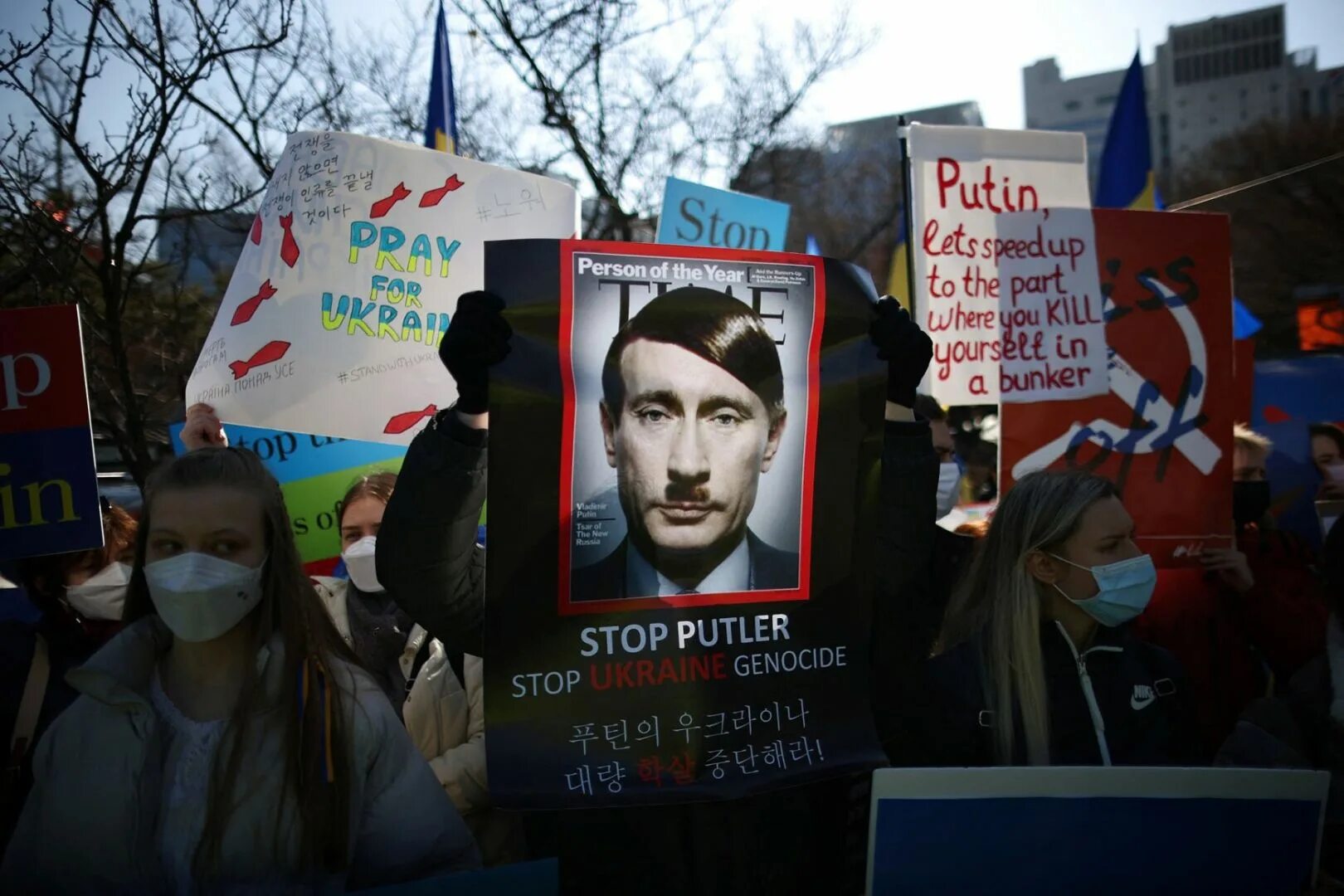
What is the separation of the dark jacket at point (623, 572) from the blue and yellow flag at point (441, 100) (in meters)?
3.34

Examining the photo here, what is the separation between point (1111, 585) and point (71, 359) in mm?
2621

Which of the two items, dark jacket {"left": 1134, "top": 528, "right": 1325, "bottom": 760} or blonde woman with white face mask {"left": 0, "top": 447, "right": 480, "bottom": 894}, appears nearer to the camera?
blonde woman with white face mask {"left": 0, "top": 447, "right": 480, "bottom": 894}

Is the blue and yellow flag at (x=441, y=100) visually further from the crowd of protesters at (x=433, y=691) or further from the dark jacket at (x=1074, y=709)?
the dark jacket at (x=1074, y=709)

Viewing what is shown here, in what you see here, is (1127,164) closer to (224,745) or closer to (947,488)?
(947,488)

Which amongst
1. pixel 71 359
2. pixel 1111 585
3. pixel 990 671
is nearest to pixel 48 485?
pixel 71 359

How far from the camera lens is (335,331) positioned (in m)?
3.44

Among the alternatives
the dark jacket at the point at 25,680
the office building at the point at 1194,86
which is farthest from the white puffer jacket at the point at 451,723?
the office building at the point at 1194,86

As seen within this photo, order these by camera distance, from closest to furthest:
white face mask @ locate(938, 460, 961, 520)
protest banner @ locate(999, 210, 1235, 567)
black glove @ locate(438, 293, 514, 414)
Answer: black glove @ locate(438, 293, 514, 414) → protest banner @ locate(999, 210, 1235, 567) → white face mask @ locate(938, 460, 961, 520)

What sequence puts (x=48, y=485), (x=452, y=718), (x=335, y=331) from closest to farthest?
(x=452, y=718)
(x=48, y=485)
(x=335, y=331)

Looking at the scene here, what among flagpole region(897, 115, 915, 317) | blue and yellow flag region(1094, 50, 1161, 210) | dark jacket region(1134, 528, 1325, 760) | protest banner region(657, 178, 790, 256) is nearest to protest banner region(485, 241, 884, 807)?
dark jacket region(1134, 528, 1325, 760)

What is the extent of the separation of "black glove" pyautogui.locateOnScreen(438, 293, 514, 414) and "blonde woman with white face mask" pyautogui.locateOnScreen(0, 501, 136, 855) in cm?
102

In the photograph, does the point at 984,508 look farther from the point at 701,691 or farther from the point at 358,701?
the point at 358,701

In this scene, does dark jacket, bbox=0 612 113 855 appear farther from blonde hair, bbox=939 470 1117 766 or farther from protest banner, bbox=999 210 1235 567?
protest banner, bbox=999 210 1235 567

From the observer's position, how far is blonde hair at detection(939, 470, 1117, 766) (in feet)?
7.81
